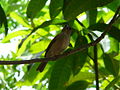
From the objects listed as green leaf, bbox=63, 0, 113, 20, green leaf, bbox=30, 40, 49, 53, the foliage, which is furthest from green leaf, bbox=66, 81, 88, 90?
green leaf, bbox=63, 0, 113, 20

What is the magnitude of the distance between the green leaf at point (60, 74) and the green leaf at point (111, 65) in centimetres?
15

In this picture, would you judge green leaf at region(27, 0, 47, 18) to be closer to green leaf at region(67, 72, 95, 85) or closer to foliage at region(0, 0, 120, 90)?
foliage at region(0, 0, 120, 90)

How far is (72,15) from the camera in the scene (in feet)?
2.65

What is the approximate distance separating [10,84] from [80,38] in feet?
2.65

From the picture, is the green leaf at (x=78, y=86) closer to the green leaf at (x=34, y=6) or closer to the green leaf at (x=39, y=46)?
the green leaf at (x=39, y=46)

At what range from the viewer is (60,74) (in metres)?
1.13

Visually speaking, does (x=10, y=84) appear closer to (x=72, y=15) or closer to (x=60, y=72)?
(x=60, y=72)

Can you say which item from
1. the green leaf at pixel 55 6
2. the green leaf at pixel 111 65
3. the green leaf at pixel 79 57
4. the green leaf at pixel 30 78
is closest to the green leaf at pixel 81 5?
the green leaf at pixel 55 6

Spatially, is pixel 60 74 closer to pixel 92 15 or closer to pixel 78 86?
pixel 78 86

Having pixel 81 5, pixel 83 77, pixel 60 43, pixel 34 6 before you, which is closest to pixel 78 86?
pixel 83 77

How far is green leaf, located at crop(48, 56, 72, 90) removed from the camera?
112 cm

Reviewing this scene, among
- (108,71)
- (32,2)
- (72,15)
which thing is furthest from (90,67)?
(72,15)

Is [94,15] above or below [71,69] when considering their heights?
above

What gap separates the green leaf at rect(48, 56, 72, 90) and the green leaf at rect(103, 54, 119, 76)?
151 mm
